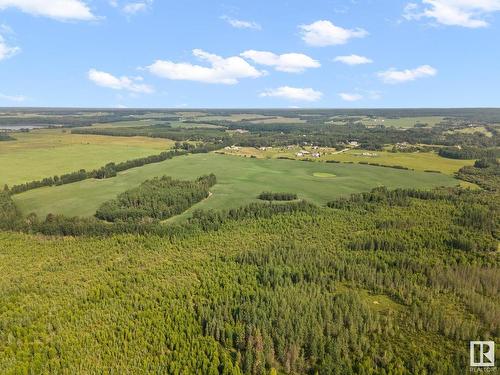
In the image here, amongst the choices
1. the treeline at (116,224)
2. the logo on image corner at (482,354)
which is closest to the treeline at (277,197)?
the treeline at (116,224)

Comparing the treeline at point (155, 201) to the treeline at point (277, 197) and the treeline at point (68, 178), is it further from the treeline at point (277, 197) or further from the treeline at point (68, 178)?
the treeline at point (68, 178)

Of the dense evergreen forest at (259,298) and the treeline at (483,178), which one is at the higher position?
the treeline at (483,178)

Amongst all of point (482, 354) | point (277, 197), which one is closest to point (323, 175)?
point (277, 197)

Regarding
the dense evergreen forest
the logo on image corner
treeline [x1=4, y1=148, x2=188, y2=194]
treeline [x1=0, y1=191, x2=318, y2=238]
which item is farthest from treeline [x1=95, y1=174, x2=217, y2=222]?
the logo on image corner

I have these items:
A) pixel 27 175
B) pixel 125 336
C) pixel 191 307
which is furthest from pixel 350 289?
pixel 27 175

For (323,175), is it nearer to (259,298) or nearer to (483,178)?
(483,178)

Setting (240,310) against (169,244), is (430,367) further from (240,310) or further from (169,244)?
(169,244)
